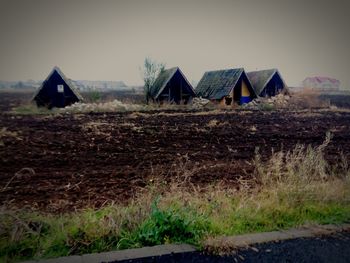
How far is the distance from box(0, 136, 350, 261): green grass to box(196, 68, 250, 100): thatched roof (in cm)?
2657

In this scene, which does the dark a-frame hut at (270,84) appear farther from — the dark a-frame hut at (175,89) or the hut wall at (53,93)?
the hut wall at (53,93)

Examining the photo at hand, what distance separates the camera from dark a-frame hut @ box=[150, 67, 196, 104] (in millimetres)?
29359

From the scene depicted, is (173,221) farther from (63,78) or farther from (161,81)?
(161,81)

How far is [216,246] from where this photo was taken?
122 inches

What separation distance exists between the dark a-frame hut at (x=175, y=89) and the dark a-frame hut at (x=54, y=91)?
878 cm

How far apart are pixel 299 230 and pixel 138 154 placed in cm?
614

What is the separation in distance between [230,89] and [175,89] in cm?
585

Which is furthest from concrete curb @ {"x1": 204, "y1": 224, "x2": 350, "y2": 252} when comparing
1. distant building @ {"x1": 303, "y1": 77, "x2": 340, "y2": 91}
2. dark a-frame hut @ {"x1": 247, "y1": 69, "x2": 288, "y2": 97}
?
distant building @ {"x1": 303, "y1": 77, "x2": 340, "y2": 91}

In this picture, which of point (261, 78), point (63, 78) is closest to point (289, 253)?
point (63, 78)

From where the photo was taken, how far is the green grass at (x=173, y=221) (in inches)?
122

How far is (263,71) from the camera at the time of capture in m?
36.6

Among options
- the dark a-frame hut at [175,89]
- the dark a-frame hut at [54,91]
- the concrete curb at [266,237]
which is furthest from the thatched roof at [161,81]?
the concrete curb at [266,237]

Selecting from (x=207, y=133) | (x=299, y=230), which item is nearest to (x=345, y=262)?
(x=299, y=230)

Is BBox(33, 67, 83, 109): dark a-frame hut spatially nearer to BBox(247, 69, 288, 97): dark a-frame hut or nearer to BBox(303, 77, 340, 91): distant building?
BBox(247, 69, 288, 97): dark a-frame hut
